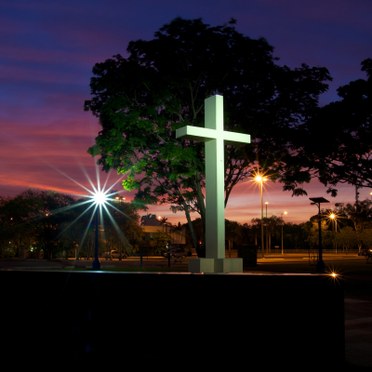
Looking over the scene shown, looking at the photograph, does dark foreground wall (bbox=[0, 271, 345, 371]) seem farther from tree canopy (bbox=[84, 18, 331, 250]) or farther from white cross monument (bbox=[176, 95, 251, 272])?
tree canopy (bbox=[84, 18, 331, 250])

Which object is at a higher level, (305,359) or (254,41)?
(254,41)

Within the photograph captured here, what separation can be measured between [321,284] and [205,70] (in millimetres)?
19830

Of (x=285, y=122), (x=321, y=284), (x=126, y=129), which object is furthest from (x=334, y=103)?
(x=321, y=284)

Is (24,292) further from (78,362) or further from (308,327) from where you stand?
(308,327)

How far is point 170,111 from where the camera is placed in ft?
78.3

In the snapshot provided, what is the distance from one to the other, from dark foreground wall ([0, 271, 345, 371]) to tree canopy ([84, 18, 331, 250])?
56.2 ft

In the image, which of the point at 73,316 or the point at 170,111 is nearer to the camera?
the point at 73,316

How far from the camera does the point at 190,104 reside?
24984 millimetres

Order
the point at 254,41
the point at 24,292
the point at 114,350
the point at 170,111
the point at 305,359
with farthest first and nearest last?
the point at 254,41
the point at 170,111
the point at 24,292
the point at 114,350
the point at 305,359

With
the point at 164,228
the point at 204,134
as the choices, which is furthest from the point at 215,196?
the point at 164,228

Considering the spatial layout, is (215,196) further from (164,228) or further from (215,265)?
(164,228)

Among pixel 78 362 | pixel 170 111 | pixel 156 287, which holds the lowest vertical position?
pixel 78 362

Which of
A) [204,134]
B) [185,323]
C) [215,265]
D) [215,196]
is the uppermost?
[204,134]

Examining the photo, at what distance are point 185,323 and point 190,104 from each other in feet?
66.6
